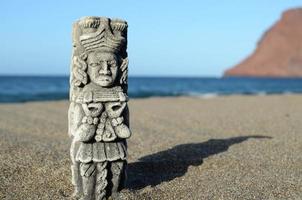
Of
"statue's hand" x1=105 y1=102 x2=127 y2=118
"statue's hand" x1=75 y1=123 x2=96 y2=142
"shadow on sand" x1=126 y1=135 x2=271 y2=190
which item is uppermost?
"statue's hand" x1=105 y1=102 x2=127 y2=118

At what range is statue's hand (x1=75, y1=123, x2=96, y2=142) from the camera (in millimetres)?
6094

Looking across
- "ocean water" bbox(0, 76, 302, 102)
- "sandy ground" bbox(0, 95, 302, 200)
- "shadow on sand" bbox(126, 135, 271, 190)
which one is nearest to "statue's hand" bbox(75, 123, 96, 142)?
"sandy ground" bbox(0, 95, 302, 200)

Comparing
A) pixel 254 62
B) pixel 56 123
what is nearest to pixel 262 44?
pixel 254 62

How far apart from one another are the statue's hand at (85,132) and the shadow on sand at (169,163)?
118 cm

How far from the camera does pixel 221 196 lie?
21.5 feet

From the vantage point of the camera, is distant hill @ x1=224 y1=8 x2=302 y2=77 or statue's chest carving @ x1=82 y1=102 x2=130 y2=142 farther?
distant hill @ x1=224 y1=8 x2=302 y2=77

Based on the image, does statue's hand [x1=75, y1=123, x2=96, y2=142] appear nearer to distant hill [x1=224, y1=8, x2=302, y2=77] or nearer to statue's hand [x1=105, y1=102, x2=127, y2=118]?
statue's hand [x1=105, y1=102, x2=127, y2=118]

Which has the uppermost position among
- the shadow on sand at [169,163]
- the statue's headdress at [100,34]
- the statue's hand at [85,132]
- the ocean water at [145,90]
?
the statue's headdress at [100,34]

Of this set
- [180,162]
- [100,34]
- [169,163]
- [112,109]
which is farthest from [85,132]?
[180,162]

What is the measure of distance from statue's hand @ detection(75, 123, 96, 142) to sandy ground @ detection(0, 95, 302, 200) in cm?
97

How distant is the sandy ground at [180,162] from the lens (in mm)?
6797

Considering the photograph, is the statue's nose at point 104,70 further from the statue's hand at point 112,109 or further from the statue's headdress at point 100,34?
the statue's hand at point 112,109

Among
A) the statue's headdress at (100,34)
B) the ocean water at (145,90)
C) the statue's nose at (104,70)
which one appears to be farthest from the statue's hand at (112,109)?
the ocean water at (145,90)

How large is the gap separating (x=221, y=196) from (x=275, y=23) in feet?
564
